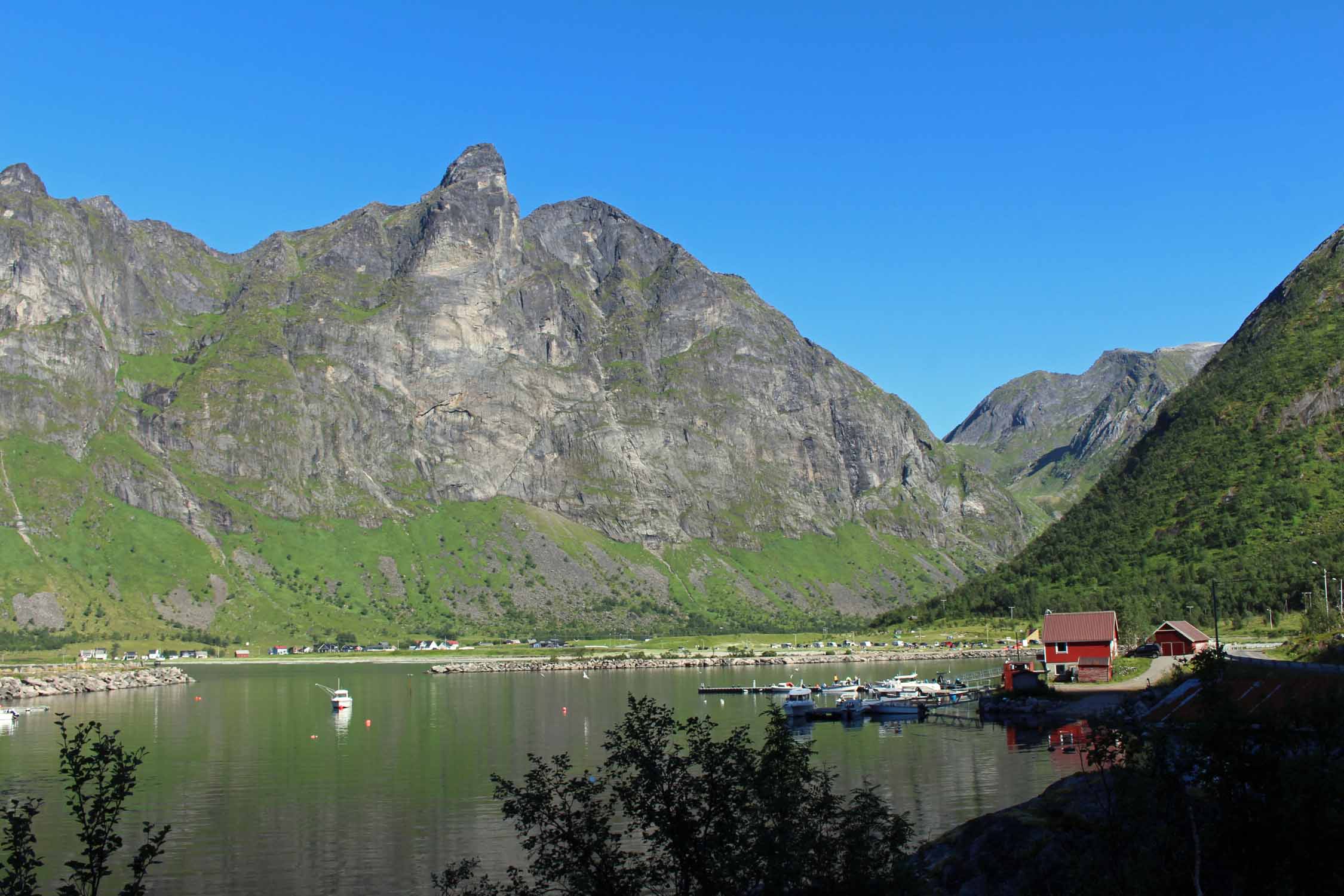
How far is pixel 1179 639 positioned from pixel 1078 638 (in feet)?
33.6

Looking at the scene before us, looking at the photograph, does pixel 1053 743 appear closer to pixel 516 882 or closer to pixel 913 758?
pixel 913 758

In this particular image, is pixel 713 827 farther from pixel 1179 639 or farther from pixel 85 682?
pixel 85 682

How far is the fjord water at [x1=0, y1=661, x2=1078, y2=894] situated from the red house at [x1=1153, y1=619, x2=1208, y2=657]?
2739 centimetres

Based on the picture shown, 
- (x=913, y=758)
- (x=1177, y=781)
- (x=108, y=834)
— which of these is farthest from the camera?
(x=913, y=758)

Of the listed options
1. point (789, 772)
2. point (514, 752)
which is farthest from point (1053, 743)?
point (789, 772)

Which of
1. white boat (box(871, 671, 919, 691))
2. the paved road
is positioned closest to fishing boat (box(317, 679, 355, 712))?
white boat (box(871, 671, 919, 691))

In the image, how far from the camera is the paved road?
91.8 meters

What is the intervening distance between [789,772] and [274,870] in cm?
A: 3517

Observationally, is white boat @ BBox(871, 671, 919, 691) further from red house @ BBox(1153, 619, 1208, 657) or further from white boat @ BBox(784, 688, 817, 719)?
red house @ BBox(1153, 619, 1208, 657)

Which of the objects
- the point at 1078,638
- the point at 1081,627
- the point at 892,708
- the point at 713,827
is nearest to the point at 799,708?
the point at 892,708

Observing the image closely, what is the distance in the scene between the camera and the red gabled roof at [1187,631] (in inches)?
4387

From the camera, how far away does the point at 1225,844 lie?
28875 mm

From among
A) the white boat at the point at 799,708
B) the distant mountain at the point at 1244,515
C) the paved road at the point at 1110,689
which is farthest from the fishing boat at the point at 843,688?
the distant mountain at the point at 1244,515

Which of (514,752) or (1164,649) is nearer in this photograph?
(514,752)
